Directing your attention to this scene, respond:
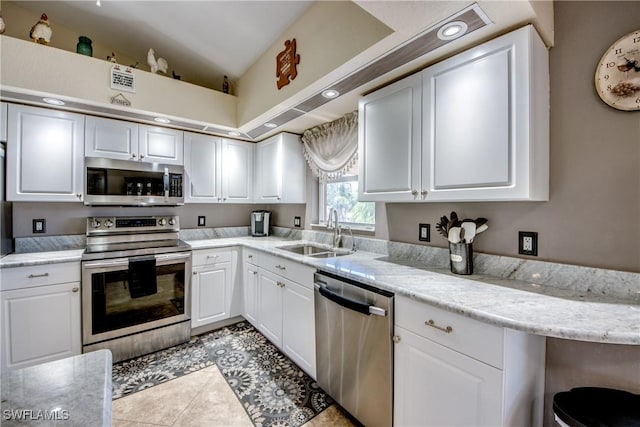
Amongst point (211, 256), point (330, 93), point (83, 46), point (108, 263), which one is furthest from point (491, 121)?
point (83, 46)

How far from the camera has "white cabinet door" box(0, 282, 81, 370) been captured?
6.52 feet

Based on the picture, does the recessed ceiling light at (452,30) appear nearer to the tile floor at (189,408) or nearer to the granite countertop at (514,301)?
the granite countertop at (514,301)

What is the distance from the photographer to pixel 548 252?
4.71 feet

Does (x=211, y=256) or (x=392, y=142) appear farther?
(x=211, y=256)

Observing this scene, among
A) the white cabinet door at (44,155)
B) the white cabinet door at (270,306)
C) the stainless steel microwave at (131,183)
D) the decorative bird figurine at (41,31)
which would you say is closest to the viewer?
the decorative bird figurine at (41,31)

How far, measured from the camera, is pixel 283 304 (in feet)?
7.58

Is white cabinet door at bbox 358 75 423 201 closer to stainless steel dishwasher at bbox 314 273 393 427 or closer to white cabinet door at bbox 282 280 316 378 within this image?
stainless steel dishwasher at bbox 314 273 393 427

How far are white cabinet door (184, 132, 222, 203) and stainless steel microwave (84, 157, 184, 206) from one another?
0.14 metres

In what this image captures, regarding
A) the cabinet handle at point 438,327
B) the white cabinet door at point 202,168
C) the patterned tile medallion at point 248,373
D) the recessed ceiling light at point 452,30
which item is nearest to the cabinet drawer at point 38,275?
the patterned tile medallion at point 248,373

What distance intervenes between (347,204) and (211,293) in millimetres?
1670

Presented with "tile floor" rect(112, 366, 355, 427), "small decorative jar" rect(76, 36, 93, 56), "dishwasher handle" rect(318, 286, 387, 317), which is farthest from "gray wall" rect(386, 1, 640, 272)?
"small decorative jar" rect(76, 36, 93, 56)

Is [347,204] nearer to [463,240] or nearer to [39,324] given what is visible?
[463,240]

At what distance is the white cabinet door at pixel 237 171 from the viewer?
10.9ft

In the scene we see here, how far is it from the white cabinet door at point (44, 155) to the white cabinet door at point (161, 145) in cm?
47
